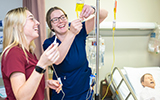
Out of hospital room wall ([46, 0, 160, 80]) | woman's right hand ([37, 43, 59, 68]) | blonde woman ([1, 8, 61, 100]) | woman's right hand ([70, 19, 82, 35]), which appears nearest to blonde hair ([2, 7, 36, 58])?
blonde woman ([1, 8, 61, 100])

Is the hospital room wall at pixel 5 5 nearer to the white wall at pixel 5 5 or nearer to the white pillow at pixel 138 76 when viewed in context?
the white wall at pixel 5 5

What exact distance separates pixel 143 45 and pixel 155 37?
0.27 m

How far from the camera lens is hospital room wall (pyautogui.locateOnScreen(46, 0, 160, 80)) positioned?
2348 millimetres

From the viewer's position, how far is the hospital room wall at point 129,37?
235 cm

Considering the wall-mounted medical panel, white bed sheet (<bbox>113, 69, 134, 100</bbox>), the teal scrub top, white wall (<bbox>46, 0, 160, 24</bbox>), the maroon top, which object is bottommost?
white bed sheet (<bbox>113, 69, 134, 100</bbox>)

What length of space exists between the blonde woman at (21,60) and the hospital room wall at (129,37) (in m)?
1.40

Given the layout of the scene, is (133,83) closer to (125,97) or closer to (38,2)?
(125,97)

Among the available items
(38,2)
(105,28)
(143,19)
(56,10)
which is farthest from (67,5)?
(143,19)

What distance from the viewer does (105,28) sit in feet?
7.48

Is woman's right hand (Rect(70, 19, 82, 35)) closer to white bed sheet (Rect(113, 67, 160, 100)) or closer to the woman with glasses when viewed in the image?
the woman with glasses

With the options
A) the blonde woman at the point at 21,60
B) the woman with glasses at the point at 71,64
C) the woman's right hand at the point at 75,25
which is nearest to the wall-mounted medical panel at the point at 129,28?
the woman with glasses at the point at 71,64

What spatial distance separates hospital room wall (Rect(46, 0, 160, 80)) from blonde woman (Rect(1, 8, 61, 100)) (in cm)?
140

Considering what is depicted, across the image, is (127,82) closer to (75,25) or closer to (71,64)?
(71,64)

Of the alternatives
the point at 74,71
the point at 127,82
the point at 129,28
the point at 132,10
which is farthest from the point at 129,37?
the point at 74,71
